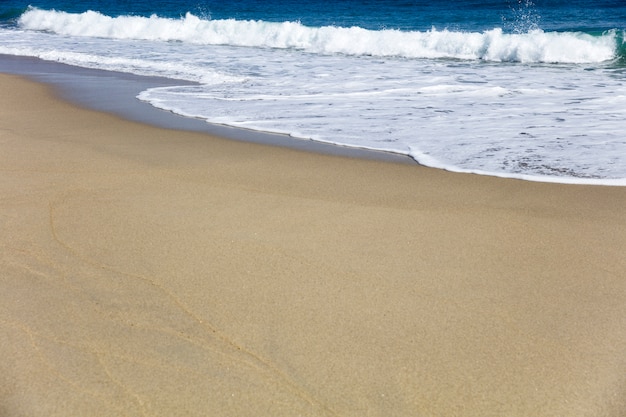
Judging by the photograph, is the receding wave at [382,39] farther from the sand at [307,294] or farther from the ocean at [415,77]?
the sand at [307,294]

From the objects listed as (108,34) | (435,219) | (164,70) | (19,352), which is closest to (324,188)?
(435,219)

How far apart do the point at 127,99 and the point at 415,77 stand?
422 cm

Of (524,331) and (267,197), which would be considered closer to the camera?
(524,331)

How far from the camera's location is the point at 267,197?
417 centimetres

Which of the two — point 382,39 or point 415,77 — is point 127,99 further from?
point 382,39

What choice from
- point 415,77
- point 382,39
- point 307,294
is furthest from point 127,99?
point 382,39

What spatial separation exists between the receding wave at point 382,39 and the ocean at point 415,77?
41 mm

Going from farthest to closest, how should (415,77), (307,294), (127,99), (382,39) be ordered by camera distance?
(382,39) < (415,77) < (127,99) < (307,294)

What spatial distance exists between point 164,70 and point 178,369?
9.87m

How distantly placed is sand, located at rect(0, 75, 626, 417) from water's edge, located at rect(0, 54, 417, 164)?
1001 millimetres

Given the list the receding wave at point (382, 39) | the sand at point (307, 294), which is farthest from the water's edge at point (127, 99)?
the receding wave at point (382, 39)

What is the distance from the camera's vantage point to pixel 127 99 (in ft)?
27.3

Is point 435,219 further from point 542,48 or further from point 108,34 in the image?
point 108,34

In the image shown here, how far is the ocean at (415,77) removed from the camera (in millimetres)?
5680
